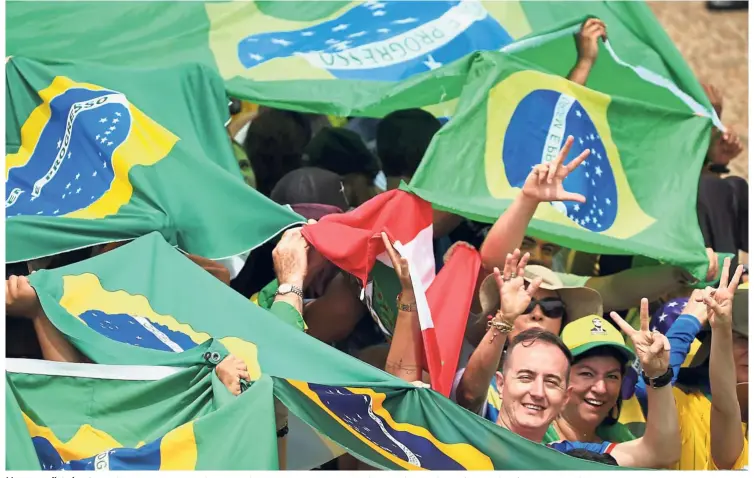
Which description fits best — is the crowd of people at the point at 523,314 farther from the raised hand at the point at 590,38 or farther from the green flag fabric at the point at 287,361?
the raised hand at the point at 590,38

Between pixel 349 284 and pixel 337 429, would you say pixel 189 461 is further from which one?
pixel 349 284

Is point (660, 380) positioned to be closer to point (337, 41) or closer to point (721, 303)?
point (721, 303)

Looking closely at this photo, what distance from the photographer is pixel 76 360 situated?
3.28 metres

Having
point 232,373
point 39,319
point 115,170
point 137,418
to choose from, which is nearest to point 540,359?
point 232,373

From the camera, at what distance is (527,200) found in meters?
3.77

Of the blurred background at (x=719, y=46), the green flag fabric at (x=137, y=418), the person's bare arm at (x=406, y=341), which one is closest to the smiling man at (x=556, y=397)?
the person's bare arm at (x=406, y=341)

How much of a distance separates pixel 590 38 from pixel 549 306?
1.31m

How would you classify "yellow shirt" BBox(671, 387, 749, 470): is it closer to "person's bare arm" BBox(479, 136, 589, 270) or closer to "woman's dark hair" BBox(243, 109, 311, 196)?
"person's bare arm" BBox(479, 136, 589, 270)

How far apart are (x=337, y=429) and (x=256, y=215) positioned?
0.89 m

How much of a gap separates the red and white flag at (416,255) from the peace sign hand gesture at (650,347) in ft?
1.73

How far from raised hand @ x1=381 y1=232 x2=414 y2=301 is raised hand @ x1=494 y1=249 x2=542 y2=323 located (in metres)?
0.26

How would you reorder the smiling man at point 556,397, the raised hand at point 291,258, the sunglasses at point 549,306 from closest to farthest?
the smiling man at point 556,397, the raised hand at point 291,258, the sunglasses at point 549,306

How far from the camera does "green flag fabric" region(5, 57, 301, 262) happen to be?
3727mm

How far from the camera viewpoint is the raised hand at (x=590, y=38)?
478cm
